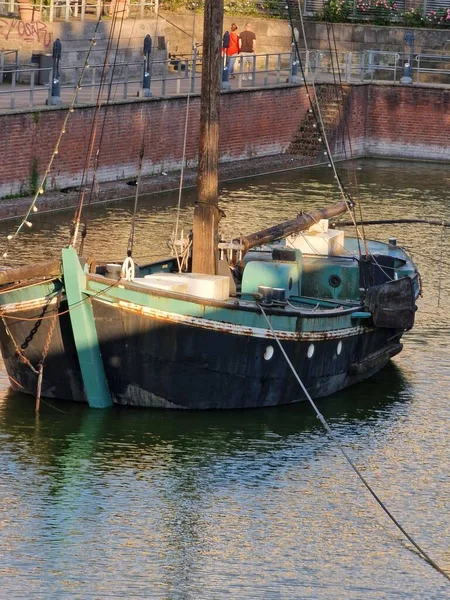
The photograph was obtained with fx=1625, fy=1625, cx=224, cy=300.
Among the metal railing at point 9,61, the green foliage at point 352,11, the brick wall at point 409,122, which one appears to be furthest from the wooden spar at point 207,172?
the green foliage at point 352,11

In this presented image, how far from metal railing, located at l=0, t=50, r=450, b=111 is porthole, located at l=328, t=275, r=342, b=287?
13.4 meters

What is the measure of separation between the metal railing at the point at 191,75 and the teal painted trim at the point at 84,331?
1523 centimetres

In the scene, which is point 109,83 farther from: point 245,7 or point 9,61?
point 245,7

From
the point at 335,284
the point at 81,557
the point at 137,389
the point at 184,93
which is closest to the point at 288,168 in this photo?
the point at 184,93

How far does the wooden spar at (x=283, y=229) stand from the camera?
2126cm

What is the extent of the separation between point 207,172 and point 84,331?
3186 mm

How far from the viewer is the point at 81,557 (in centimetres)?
1477

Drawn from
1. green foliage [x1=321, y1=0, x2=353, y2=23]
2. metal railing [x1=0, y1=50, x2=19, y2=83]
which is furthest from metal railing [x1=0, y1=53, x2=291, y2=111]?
green foliage [x1=321, y1=0, x2=353, y2=23]

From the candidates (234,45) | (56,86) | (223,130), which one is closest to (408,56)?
(234,45)

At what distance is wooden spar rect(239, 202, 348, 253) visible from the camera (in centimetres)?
2126

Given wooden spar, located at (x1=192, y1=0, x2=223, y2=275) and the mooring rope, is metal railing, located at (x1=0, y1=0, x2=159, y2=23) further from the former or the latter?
the mooring rope

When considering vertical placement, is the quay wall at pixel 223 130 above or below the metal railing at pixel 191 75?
below

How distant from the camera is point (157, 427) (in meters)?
18.8

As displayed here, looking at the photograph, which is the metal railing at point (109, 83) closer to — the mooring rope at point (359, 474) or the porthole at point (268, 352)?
the porthole at point (268, 352)
